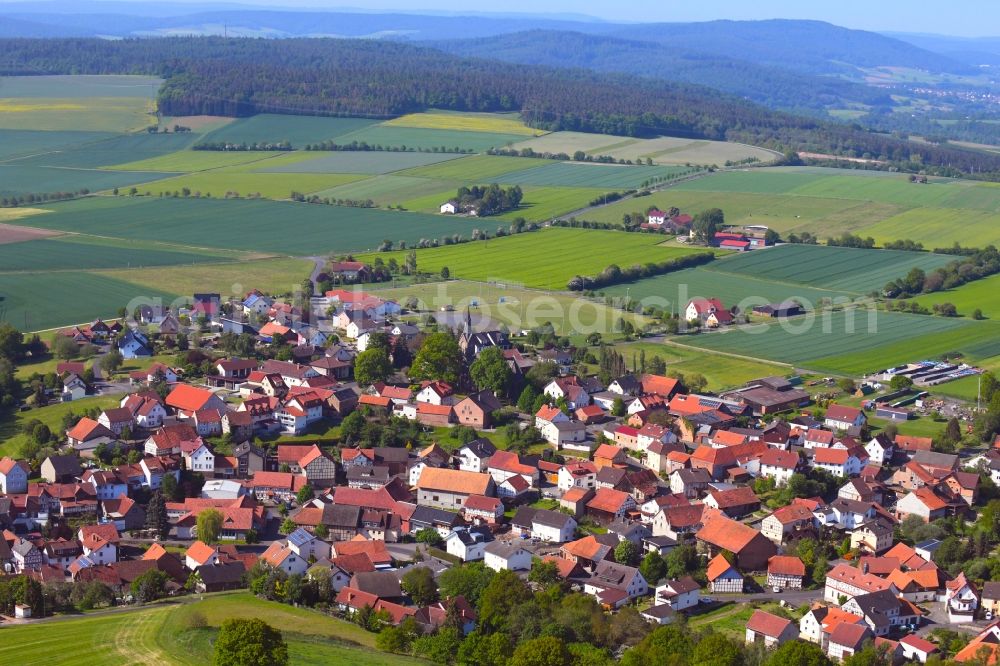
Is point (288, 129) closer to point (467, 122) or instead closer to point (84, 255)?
point (467, 122)

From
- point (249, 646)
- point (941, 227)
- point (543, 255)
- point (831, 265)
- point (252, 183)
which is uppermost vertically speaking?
point (941, 227)

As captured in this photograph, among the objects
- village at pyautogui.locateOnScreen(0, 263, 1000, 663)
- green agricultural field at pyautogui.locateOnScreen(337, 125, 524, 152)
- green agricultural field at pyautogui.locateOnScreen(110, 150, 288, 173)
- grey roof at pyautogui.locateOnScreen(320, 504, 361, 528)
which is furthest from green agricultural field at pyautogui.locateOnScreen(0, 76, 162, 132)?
grey roof at pyautogui.locateOnScreen(320, 504, 361, 528)

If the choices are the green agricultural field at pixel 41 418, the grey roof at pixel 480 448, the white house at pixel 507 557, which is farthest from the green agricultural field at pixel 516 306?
the white house at pixel 507 557

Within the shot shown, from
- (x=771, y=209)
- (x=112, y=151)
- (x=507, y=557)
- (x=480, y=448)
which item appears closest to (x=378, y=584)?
(x=507, y=557)

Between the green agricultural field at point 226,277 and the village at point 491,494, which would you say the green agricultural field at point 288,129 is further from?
the village at point 491,494

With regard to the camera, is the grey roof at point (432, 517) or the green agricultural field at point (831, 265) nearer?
the grey roof at point (432, 517)

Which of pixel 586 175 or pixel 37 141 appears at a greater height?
pixel 586 175

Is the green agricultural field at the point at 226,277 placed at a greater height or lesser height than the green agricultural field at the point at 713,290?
lesser
